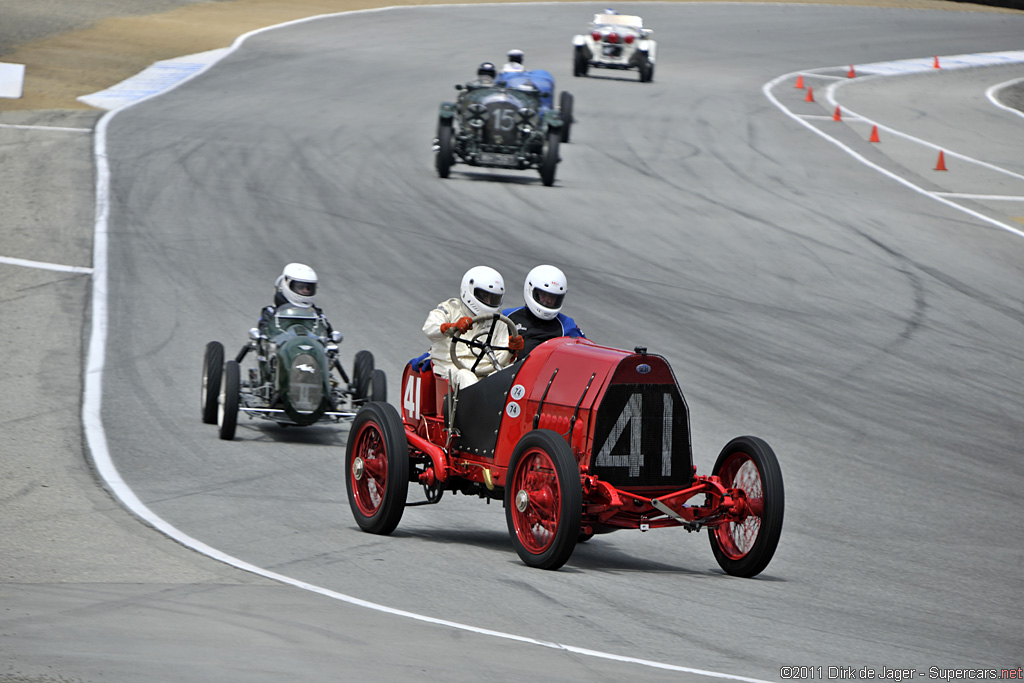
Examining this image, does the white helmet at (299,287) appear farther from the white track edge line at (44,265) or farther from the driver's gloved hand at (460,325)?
the white track edge line at (44,265)

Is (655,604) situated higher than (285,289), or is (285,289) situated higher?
(285,289)

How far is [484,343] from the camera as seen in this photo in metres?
9.50

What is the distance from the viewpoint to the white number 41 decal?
823 cm

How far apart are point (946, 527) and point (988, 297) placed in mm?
9432

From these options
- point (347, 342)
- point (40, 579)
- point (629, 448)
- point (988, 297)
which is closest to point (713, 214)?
point (988, 297)

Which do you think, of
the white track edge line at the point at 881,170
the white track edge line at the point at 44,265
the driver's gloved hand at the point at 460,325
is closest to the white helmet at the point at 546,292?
the driver's gloved hand at the point at 460,325

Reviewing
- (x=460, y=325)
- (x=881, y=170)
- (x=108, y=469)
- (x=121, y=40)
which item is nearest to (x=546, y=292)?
(x=460, y=325)

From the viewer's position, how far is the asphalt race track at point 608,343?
7047 millimetres

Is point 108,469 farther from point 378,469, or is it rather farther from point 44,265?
point 44,265

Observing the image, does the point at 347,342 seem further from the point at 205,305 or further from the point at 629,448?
the point at 629,448

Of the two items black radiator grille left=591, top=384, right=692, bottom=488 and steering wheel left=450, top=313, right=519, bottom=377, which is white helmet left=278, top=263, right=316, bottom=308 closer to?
steering wheel left=450, top=313, right=519, bottom=377

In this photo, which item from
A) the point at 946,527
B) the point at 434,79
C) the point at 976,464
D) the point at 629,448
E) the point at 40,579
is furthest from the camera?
the point at 434,79

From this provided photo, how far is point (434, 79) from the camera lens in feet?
119

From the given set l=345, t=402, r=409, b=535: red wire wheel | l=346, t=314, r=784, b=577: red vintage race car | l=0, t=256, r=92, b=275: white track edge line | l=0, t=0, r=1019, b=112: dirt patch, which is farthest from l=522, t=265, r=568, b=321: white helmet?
l=0, t=0, r=1019, b=112: dirt patch
